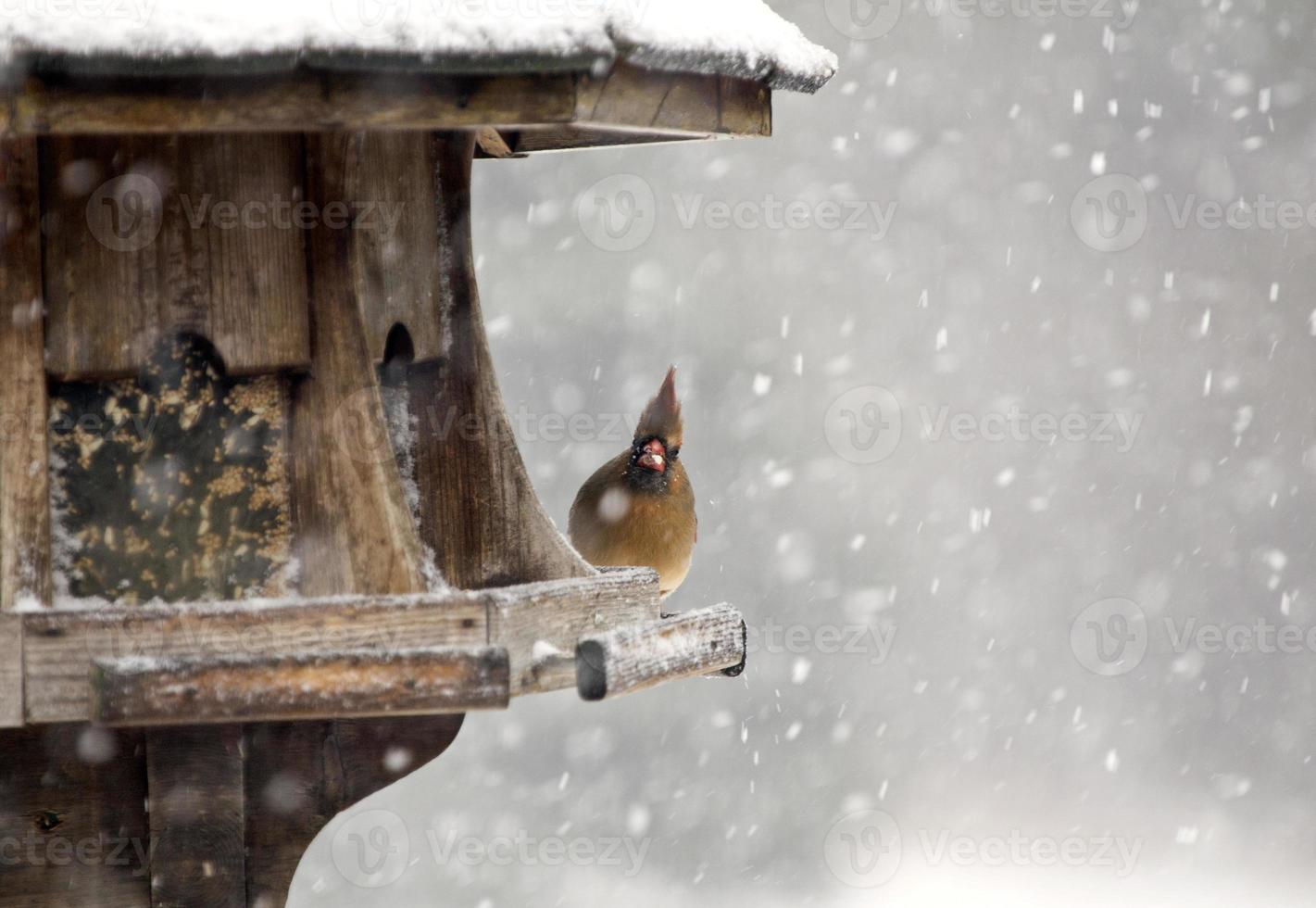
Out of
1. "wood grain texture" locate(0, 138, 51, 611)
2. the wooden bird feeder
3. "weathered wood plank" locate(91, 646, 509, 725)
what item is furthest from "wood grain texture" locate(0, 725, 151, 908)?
"weathered wood plank" locate(91, 646, 509, 725)

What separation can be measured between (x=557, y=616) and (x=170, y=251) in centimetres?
68

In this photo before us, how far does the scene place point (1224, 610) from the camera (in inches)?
329

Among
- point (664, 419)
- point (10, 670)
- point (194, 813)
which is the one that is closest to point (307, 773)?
point (194, 813)

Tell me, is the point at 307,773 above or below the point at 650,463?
below

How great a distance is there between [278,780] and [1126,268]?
6497 millimetres

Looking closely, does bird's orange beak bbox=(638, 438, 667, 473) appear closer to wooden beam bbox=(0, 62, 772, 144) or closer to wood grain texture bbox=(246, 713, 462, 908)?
wood grain texture bbox=(246, 713, 462, 908)

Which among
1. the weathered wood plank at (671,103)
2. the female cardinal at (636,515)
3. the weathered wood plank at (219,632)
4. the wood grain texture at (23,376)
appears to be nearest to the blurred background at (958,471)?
the female cardinal at (636,515)

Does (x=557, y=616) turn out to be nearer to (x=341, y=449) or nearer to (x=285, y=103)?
(x=341, y=449)

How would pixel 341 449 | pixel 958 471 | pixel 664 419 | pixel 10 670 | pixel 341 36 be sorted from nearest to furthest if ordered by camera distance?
1. pixel 341 36
2. pixel 10 670
3. pixel 341 449
4. pixel 664 419
5. pixel 958 471

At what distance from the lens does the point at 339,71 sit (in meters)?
2.00

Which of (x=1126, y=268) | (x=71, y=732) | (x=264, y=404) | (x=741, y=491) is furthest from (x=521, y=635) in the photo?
(x=1126, y=268)

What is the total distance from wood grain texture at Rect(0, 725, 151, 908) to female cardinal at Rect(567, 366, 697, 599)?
153 centimetres

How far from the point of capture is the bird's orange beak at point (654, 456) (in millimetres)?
3686

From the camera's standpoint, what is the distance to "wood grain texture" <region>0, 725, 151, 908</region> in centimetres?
243
